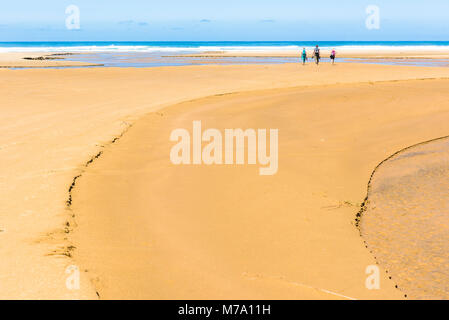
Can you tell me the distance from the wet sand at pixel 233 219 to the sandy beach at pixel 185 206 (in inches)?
0.7

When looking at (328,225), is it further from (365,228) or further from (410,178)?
(410,178)

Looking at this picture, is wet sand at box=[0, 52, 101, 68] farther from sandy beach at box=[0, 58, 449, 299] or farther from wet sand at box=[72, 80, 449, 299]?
wet sand at box=[72, 80, 449, 299]

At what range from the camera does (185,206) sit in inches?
211

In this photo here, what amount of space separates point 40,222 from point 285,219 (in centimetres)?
247

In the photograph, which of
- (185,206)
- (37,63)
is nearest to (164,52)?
(37,63)

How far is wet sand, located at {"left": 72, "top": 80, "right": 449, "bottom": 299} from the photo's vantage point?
3668 millimetres

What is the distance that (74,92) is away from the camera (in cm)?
1664

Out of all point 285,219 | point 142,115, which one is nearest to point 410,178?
point 285,219

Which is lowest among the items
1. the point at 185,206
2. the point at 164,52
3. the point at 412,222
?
the point at 412,222

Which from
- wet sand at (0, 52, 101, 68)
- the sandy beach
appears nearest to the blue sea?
wet sand at (0, 52, 101, 68)

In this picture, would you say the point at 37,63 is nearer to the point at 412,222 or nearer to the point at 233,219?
the point at 233,219

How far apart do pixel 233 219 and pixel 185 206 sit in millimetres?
630

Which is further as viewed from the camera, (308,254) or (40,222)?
(40,222)

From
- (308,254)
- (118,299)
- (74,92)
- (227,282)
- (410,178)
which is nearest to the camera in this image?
(118,299)
